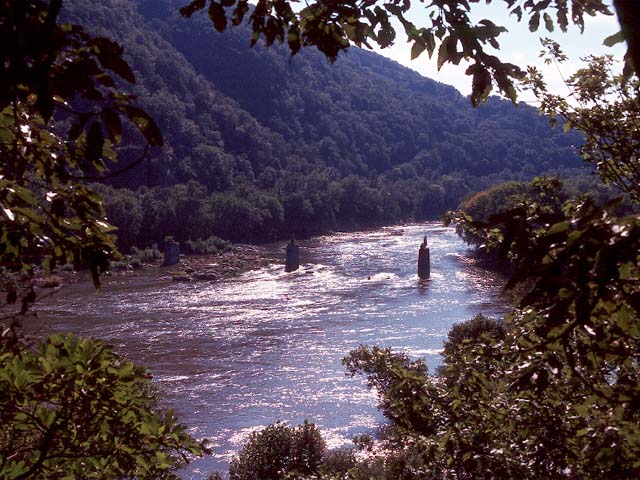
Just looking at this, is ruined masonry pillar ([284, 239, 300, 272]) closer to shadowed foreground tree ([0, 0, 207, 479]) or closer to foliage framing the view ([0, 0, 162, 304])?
shadowed foreground tree ([0, 0, 207, 479])

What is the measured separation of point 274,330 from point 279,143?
9830cm

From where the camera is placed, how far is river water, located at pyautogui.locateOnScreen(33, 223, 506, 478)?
766 inches

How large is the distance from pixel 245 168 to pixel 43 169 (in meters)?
105

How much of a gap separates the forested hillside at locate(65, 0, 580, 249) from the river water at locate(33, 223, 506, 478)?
25.0 meters

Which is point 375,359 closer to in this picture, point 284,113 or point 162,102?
point 162,102

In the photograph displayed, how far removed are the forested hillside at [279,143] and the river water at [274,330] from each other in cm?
2498

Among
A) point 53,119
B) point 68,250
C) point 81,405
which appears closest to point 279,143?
point 81,405

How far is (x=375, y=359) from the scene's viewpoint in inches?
288

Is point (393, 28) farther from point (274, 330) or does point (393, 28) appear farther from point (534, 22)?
point (274, 330)

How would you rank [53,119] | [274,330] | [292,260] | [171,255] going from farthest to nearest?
[171,255], [292,260], [274,330], [53,119]

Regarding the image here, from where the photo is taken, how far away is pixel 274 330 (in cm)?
2856

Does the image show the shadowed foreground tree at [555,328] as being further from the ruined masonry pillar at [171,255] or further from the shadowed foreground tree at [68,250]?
the ruined masonry pillar at [171,255]

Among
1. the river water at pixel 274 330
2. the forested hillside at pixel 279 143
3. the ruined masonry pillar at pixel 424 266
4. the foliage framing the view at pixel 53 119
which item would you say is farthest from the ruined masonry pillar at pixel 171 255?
the foliage framing the view at pixel 53 119

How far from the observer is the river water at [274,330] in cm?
1945
